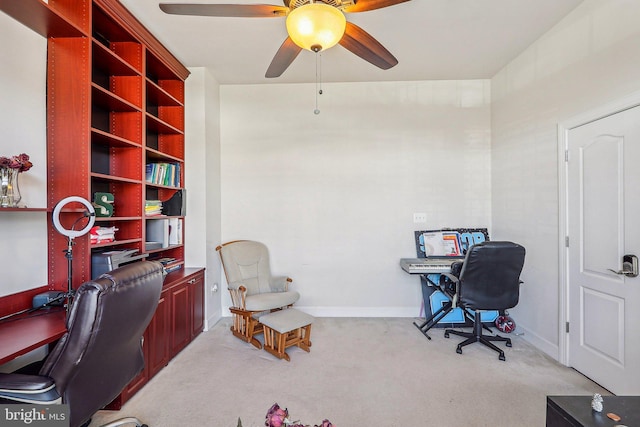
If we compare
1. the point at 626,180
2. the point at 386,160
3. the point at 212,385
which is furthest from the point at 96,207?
the point at 626,180

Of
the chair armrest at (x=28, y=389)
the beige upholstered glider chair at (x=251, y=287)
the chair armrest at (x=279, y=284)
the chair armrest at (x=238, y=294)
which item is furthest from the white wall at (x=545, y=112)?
the chair armrest at (x=28, y=389)

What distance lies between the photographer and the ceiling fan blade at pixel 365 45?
175 cm

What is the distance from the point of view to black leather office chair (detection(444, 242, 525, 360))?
2600 mm

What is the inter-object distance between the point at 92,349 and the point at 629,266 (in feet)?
10.3

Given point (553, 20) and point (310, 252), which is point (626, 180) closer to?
point (553, 20)

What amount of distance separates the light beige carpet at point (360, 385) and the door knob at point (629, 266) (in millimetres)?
904

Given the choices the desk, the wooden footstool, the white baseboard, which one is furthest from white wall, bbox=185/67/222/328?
the desk

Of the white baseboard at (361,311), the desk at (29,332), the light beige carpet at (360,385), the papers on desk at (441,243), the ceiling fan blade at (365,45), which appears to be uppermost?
the ceiling fan blade at (365,45)

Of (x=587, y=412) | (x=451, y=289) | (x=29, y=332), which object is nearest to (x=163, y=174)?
(x=29, y=332)

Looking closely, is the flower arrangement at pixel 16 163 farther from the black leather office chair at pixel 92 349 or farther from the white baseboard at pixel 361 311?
the white baseboard at pixel 361 311

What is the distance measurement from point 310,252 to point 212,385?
186 cm

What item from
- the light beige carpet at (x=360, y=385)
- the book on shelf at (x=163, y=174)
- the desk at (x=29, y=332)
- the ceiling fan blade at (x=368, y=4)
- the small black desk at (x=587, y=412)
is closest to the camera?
the small black desk at (x=587, y=412)

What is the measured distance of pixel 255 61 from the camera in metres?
3.18

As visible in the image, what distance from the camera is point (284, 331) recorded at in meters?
2.58
